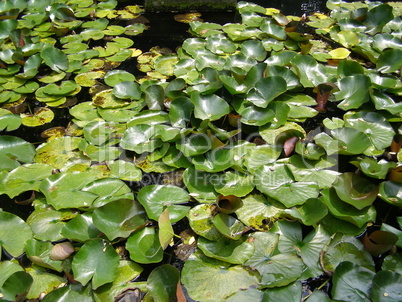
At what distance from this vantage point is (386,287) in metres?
1.39

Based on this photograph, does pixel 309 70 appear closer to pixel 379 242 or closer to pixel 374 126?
pixel 374 126

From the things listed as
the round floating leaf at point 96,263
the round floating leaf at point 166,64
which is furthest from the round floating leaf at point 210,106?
the round floating leaf at point 96,263

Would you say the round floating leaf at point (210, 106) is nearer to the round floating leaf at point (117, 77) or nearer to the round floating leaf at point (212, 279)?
the round floating leaf at point (117, 77)

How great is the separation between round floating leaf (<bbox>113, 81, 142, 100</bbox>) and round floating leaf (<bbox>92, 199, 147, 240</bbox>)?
0.96m

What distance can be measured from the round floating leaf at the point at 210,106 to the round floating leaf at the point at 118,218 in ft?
2.35

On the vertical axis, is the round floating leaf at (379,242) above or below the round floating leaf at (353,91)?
below

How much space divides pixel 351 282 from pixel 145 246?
86 cm

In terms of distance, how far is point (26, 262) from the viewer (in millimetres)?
1593

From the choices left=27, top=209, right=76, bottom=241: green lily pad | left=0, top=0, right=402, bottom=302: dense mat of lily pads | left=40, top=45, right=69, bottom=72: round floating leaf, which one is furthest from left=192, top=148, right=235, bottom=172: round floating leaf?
left=40, top=45, right=69, bottom=72: round floating leaf

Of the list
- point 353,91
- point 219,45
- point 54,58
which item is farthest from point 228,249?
point 54,58

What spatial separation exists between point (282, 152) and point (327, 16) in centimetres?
217

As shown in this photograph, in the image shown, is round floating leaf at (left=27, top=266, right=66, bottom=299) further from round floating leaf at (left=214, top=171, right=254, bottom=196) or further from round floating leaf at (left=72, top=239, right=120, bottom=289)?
round floating leaf at (left=214, top=171, right=254, bottom=196)

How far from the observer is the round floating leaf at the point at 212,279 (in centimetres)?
146

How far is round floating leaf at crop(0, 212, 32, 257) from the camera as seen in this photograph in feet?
5.27
